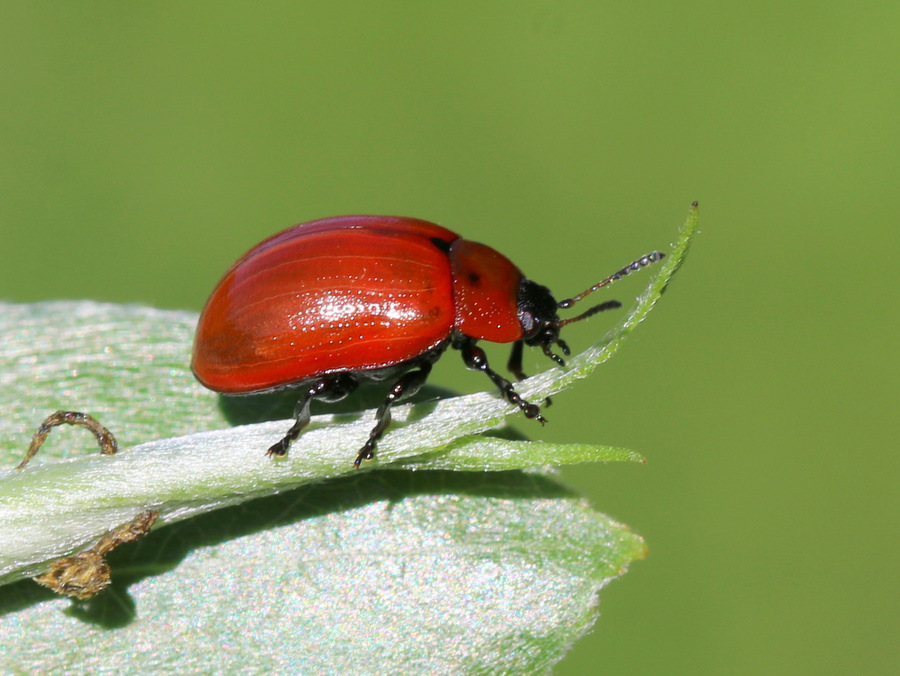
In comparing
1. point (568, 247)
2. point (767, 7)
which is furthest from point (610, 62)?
point (568, 247)

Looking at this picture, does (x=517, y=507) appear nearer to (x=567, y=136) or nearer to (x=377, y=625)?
A: (x=377, y=625)

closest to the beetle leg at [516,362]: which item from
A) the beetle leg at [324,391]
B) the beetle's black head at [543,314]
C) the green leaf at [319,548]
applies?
the beetle's black head at [543,314]

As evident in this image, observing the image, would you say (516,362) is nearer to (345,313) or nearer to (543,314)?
(543,314)

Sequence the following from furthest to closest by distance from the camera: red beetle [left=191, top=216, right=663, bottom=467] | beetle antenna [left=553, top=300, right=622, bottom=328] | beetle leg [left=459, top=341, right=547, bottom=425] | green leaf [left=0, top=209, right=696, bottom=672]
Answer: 1. beetle antenna [left=553, top=300, right=622, bottom=328]
2. red beetle [left=191, top=216, right=663, bottom=467]
3. beetle leg [left=459, top=341, right=547, bottom=425]
4. green leaf [left=0, top=209, right=696, bottom=672]

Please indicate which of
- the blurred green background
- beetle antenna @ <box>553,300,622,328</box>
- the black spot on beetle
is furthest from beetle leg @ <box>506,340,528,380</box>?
the blurred green background

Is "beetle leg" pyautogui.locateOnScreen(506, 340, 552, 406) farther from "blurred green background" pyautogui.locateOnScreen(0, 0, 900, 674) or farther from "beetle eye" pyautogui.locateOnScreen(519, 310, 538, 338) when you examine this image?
"blurred green background" pyautogui.locateOnScreen(0, 0, 900, 674)

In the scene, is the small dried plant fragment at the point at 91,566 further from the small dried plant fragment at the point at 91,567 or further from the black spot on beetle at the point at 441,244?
the black spot on beetle at the point at 441,244
